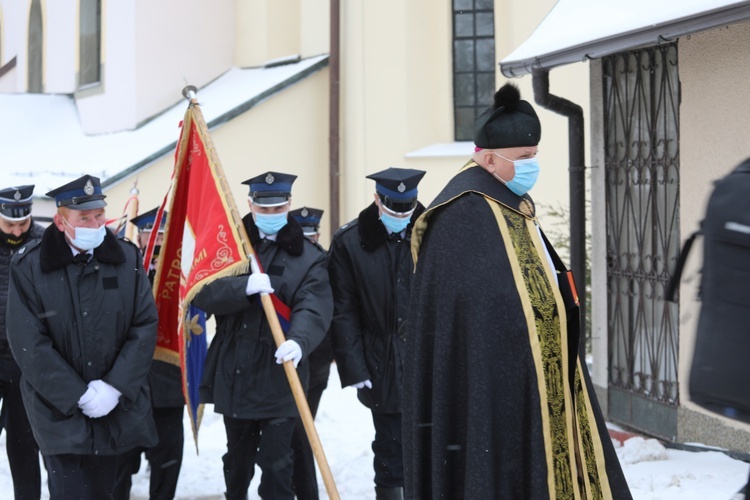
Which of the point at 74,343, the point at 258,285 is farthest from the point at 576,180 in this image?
the point at 74,343

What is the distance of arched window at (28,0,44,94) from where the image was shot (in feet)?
72.2

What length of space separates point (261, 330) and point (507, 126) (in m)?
2.23

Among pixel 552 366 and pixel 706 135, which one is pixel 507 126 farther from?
pixel 706 135

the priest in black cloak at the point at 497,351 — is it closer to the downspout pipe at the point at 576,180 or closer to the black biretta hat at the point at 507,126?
the black biretta hat at the point at 507,126

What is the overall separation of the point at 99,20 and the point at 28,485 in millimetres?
12426

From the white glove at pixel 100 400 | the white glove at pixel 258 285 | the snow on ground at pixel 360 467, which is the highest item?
the white glove at pixel 258 285

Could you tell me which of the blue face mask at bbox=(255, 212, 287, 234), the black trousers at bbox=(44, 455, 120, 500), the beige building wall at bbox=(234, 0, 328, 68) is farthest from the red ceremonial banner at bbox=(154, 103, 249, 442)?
the beige building wall at bbox=(234, 0, 328, 68)

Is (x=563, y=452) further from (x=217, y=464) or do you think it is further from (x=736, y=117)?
(x=217, y=464)

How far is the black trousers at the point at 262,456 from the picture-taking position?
628cm

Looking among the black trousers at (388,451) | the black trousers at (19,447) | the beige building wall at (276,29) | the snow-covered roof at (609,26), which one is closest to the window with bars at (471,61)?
the beige building wall at (276,29)

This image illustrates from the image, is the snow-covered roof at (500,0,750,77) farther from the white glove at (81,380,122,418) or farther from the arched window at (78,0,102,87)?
the arched window at (78,0,102,87)

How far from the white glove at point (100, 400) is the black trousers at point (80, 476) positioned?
0.77ft

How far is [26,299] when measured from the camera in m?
5.69

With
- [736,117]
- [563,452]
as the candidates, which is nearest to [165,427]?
[563,452]
